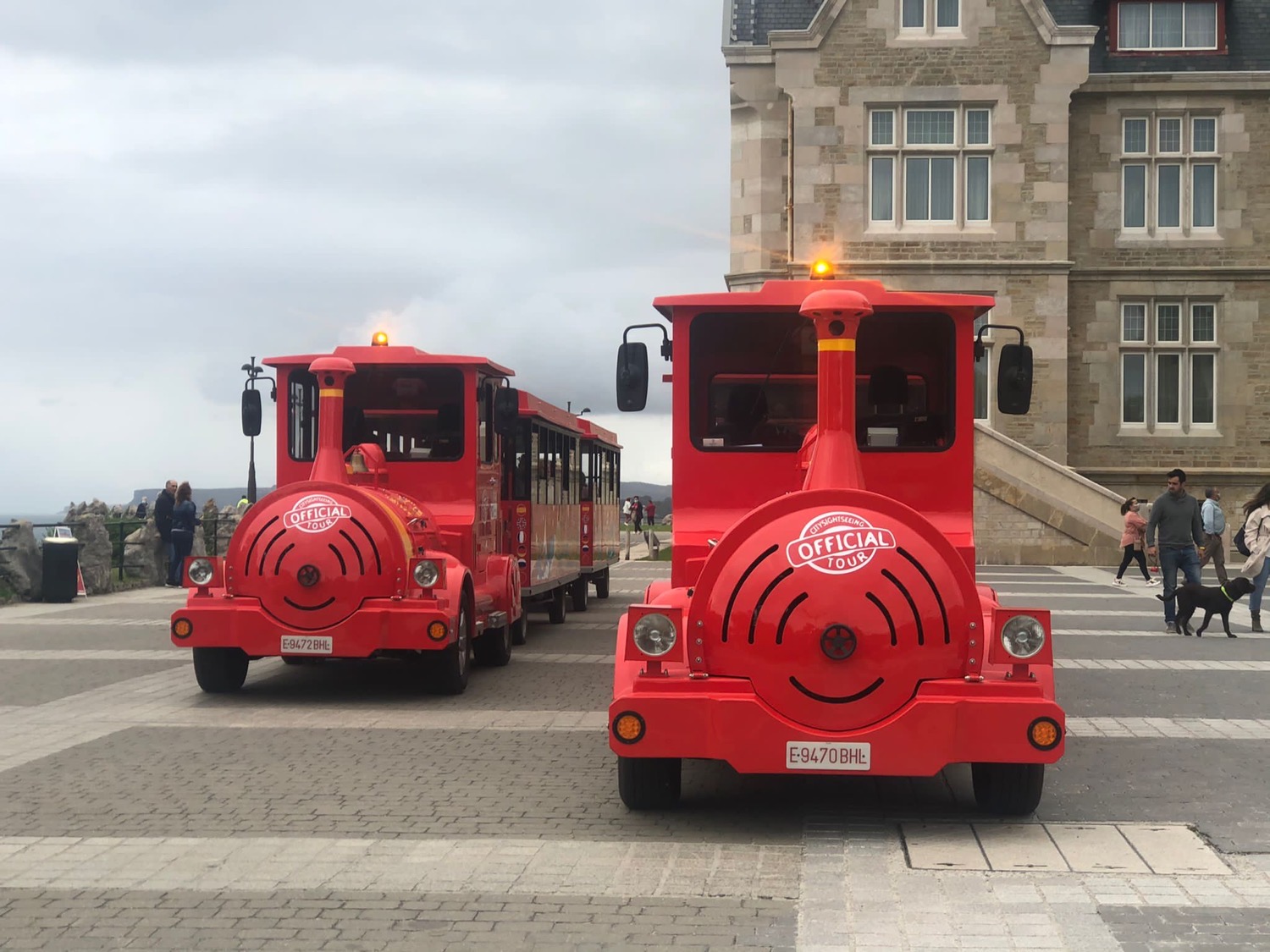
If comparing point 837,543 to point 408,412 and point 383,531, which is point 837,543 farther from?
point 408,412

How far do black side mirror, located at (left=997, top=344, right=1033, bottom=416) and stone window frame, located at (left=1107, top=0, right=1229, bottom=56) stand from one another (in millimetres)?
29108

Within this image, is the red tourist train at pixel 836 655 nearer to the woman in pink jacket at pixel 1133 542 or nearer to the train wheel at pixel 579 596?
the train wheel at pixel 579 596

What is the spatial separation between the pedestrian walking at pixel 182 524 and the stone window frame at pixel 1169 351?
21.0 meters

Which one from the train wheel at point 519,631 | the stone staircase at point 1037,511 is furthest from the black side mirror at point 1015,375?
the stone staircase at point 1037,511

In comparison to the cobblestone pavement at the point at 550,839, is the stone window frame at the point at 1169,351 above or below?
above

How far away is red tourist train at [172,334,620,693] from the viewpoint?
1120 centimetres

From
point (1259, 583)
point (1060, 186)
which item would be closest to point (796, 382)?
point (1259, 583)

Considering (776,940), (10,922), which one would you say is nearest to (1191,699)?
(776,940)

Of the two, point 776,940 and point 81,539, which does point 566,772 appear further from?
point 81,539

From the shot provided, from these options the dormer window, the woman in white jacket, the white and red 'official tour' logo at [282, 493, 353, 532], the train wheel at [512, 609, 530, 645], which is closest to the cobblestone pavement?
the white and red 'official tour' logo at [282, 493, 353, 532]

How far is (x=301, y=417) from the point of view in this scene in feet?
44.3

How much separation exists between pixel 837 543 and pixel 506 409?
291 inches

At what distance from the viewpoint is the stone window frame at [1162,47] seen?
35.0m

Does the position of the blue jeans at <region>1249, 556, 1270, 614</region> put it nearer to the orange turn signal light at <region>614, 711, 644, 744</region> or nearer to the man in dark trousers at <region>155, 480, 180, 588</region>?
the orange turn signal light at <region>614, 711, 644, 744</region>
